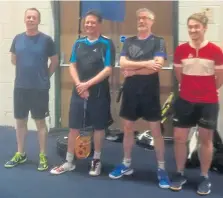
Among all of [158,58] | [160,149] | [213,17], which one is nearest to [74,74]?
[158,58]

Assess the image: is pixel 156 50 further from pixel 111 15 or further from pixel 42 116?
pixel 111 15

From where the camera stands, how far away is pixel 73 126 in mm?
3145

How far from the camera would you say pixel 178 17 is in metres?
4.03

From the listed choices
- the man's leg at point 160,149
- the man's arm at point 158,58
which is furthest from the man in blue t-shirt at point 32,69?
the man's leg at point 160,149

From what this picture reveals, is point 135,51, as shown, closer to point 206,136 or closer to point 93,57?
point 93,57

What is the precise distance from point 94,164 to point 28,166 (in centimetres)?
61

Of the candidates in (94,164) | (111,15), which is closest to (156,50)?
(94,164)

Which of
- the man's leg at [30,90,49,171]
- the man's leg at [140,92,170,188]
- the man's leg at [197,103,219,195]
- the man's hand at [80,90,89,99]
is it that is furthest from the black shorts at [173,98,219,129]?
the man's leg at [30,90,49,171]

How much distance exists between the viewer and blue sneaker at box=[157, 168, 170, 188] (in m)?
2.94

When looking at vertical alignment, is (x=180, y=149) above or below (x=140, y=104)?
below

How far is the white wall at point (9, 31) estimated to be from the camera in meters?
4.34

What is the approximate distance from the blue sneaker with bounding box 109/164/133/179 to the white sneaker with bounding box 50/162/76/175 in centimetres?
37

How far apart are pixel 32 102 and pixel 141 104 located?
0.94 m

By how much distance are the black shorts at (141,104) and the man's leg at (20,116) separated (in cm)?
87
